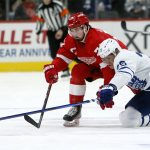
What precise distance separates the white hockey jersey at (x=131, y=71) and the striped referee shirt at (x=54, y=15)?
4.45m

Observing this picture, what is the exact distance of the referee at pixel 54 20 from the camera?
29.1 feet

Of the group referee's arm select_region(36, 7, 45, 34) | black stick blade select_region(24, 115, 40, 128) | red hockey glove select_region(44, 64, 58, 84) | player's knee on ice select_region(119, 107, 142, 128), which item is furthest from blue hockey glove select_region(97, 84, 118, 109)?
referee's arm select_region(36, 7, 45, 34)

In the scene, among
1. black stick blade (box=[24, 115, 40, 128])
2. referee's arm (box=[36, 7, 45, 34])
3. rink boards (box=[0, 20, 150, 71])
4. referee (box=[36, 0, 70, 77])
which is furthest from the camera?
rink boards (box=[0, 20, 150, 71])

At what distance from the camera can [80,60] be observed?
4871mm

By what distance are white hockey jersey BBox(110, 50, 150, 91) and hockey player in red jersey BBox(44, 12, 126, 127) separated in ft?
0.99

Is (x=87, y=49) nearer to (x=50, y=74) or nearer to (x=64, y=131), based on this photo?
(x=50, y=74)

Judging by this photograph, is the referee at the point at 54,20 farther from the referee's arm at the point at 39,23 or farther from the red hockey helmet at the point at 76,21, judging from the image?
the red hockey helmet at the point at 76,21

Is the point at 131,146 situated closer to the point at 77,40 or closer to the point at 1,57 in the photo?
the point at 77,40

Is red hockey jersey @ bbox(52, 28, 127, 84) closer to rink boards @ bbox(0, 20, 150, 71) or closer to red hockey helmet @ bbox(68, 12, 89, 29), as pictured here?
red hockey helmet @ bbox(68, 12, 89, 29)

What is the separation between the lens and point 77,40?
15.6 ft

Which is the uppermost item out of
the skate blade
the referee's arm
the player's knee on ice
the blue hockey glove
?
the blue hockey glove

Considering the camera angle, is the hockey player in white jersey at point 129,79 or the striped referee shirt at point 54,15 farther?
the striped referee shirt at point 54,15

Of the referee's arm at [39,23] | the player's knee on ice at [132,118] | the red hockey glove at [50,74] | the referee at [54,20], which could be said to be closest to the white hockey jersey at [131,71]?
the player's knee on ice at [132,118]

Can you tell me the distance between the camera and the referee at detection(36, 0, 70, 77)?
888cm
